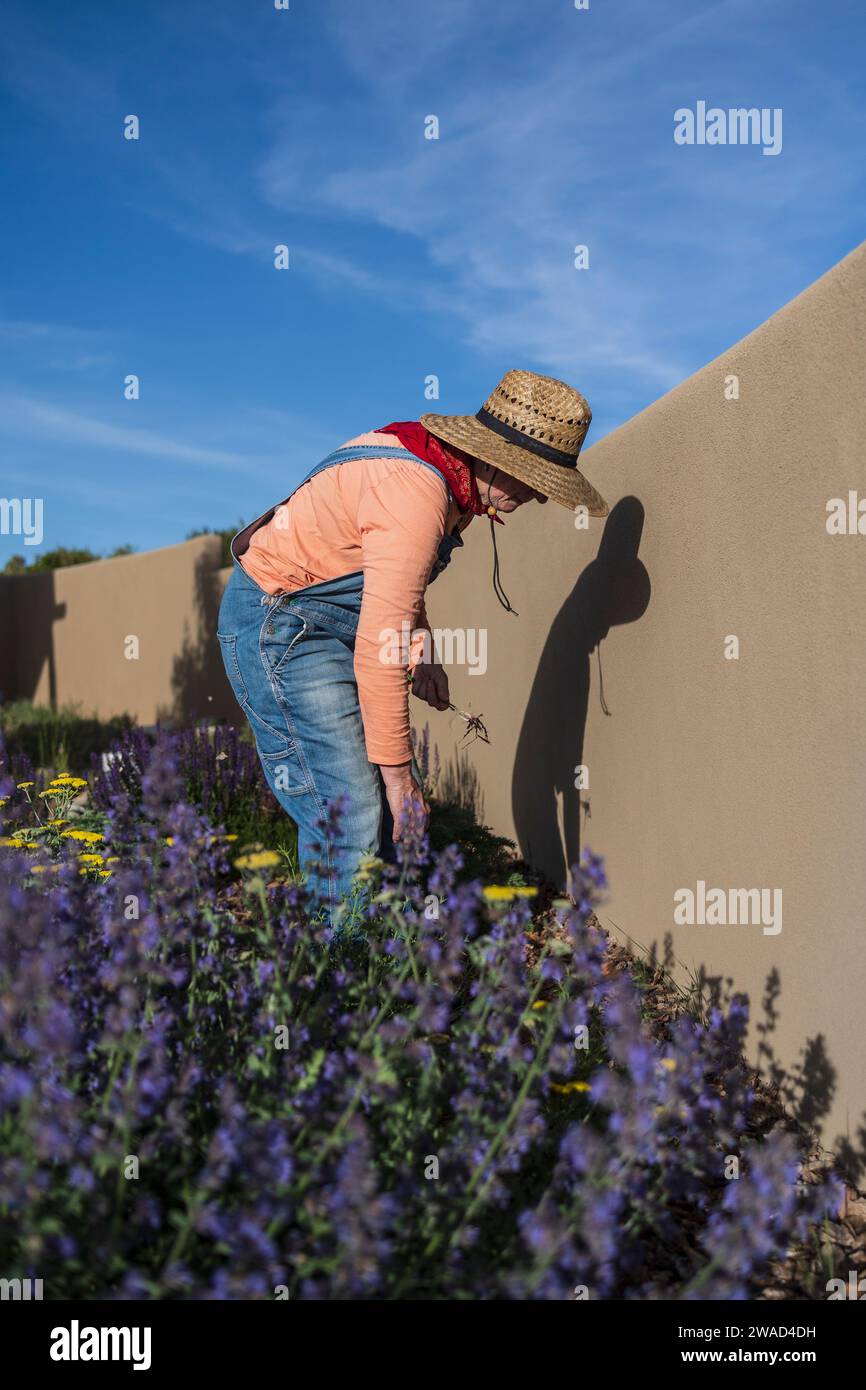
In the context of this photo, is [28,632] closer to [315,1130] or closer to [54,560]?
[54,560]

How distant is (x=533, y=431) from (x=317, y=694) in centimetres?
105

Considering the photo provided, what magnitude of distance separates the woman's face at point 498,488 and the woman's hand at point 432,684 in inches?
23.0

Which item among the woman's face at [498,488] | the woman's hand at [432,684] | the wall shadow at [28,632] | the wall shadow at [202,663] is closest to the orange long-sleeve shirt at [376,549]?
the woman's face at [498,488]

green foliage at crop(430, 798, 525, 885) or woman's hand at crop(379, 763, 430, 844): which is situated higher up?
woman's hand at crop(379, 763, 430, 844)

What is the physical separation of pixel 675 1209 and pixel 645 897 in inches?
68.1

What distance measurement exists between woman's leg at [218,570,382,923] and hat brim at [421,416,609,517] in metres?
0.73

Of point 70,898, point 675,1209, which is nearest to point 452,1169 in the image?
point 675,1209

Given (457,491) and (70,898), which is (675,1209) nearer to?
(70,898)

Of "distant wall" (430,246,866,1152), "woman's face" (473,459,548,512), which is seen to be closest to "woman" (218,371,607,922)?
"woman's face" (473,459,548,512)

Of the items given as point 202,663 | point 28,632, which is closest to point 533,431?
point 202,663

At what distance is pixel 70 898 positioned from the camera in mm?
2326

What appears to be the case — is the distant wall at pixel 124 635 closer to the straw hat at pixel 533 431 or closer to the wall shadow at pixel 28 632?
the wall shadow at pixel 28 632

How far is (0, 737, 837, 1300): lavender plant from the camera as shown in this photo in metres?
1.57

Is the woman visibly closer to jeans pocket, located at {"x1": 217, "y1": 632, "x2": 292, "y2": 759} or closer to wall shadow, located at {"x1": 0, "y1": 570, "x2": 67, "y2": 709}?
jeans pocket, located at {"x1": 217, "y1": 632, "x2": 292, "y2": 759}
